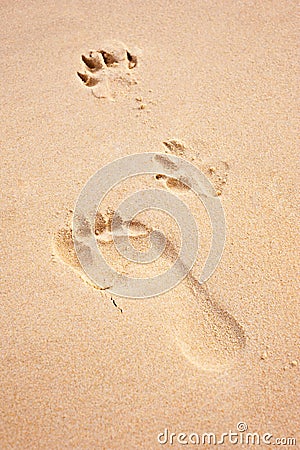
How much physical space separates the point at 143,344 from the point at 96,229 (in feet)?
1.33

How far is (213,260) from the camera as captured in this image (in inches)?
53.8

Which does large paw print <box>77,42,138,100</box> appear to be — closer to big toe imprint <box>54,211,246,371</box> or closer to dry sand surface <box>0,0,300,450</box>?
dry sand surface <box>0,0,300,450</box>

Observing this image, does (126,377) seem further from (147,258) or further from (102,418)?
(147,258)

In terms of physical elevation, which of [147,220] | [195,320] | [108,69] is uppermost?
[108,69]

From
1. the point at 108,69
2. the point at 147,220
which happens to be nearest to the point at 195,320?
the point at 147,220

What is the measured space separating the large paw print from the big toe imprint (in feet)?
2.04

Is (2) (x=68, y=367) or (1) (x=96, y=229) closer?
(2) (x=68, y=367)

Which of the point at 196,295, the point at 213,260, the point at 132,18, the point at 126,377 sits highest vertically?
the point at 132,18

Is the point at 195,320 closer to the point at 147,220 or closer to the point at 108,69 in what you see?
the point at 147,220

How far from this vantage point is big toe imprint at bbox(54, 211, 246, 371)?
4.12 ft

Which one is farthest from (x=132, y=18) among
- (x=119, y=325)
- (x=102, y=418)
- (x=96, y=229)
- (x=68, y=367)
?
(x=102, y=418)

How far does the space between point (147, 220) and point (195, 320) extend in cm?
37

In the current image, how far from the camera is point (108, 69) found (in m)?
1.65

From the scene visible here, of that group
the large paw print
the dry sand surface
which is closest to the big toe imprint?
the dry sand surface
